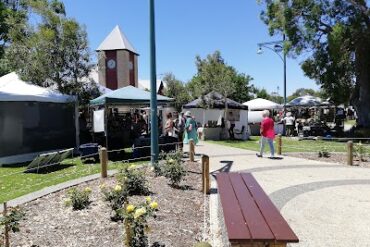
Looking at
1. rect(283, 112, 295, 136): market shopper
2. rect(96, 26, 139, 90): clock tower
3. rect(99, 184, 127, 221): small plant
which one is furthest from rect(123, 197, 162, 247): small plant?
rect(96, 26, 139, 90): clock tower

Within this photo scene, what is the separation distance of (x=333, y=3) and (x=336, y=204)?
2066 centimetres

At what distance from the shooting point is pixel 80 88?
17.9m

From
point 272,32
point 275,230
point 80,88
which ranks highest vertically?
point 272,32

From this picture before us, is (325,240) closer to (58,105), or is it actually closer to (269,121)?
(269,121)

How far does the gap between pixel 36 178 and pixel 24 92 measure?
5968mm

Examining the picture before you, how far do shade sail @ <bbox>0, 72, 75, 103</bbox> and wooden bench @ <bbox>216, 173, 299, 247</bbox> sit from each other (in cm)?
1146

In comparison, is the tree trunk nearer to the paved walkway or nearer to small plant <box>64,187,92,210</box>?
the paved walkway

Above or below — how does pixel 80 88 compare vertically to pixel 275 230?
above

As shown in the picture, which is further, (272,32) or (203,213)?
(272,32)

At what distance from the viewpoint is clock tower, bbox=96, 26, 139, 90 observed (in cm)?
5809

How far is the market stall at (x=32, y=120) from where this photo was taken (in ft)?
49.5

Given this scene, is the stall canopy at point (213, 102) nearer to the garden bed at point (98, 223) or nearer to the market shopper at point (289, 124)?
the market shopper at point (289, 124)

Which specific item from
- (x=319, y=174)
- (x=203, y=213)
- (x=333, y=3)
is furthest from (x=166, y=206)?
(x=333, y=3)

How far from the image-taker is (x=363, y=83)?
26.1m
